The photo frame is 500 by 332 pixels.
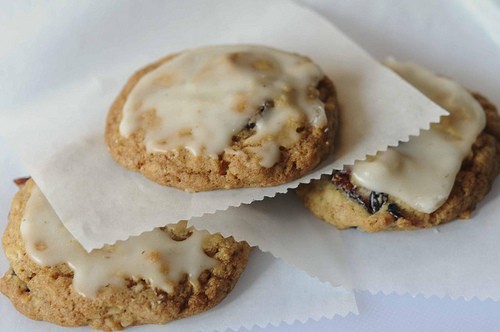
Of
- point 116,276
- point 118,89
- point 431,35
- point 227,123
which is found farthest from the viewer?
point 431,35

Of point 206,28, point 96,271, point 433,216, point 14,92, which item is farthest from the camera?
point 206,28

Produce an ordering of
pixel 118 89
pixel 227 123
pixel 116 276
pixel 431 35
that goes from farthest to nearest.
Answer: pixel 431 35, pixel 118 89, pixel 227 123, pixel 116 276

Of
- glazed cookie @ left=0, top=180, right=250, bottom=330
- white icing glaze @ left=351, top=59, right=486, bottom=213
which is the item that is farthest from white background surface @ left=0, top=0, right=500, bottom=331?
glazed cookie @ left=0, top=180, right=250, bottom=330

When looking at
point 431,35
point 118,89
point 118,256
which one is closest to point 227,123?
point 118,256

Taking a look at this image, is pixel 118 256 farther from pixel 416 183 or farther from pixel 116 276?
pixel 416 183

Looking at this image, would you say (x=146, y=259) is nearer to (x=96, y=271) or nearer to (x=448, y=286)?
(x=96, y=271)

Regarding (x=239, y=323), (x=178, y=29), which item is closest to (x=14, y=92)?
(x=178, y=29)

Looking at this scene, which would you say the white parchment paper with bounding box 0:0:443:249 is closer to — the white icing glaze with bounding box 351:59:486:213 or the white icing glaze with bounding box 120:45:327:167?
the white icing glaze with bounding box 351:59:486:213
